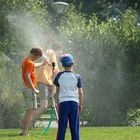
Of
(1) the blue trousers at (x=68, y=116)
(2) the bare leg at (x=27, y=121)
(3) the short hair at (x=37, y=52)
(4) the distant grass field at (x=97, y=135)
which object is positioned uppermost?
(3) the short hair at (x=37, y=52)

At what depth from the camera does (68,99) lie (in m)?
8.76

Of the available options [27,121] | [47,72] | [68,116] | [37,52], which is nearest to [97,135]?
[27,121]

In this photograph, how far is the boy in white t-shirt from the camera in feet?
28.7

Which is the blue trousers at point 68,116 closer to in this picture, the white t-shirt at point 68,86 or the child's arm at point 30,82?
the white t-shirt at point 68,86

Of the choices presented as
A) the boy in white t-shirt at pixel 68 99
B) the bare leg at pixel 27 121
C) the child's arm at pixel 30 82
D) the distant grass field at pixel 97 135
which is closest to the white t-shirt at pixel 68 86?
the boy in white t-shirt at pixel 68 99

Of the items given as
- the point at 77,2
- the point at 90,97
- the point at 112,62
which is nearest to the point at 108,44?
the point at 112,62

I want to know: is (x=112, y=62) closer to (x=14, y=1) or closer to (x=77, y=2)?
(x=14, y=1)

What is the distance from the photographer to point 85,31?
17.7m

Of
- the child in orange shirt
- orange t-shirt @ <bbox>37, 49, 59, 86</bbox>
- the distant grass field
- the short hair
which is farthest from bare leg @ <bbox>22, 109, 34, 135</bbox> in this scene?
the short hair

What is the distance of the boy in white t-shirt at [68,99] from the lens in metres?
8.74

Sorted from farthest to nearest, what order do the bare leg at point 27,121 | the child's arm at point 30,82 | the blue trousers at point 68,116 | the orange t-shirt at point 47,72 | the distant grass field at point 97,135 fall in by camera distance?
the orange t-shirt at point 47,72, the bare leg at point 27,121, the child's arm at point 30,82, the distant grass field at point 97,135, the blue trousers at point 68,116

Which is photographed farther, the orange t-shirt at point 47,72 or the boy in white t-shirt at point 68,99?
the orange t-shirt at point 47,72

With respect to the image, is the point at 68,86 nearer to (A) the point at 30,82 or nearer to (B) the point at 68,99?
(B) the point at 68,99

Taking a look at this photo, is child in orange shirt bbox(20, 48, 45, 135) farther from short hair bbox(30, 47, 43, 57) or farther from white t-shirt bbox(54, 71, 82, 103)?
white t-shirt bbox(54, 71, 82, 103)
